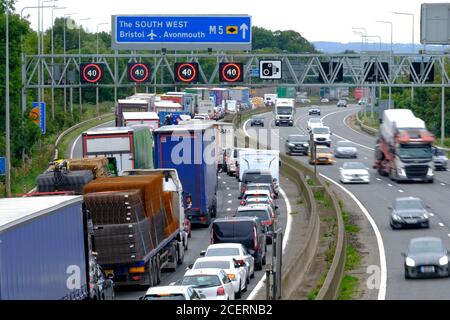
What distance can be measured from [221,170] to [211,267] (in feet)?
156

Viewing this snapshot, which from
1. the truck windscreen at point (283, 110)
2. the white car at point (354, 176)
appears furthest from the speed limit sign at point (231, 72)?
the truck windscreen at point (283, 110)

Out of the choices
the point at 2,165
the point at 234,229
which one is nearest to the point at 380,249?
the point at 234,229

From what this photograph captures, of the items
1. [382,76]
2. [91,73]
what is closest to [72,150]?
[91,73]

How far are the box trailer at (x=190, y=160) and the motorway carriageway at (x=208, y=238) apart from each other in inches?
43.6

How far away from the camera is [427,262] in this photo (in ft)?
112

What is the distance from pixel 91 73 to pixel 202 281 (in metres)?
40.0

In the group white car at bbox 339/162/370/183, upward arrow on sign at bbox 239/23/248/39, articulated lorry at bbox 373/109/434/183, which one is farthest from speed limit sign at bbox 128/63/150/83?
articulated lorry at bbox 373/109/434/183

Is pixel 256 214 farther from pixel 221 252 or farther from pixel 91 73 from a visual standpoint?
pixel 91 73

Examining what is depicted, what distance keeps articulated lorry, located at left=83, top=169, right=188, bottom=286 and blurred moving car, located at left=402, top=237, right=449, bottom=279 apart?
6.77 meters

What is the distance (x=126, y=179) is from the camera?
33062 mm

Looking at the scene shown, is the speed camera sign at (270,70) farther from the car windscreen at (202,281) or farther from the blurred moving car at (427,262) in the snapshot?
the car windscreen at (202,281)

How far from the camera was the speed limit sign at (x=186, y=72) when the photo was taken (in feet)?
212

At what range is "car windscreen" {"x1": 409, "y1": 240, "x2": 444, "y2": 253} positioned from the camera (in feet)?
113
